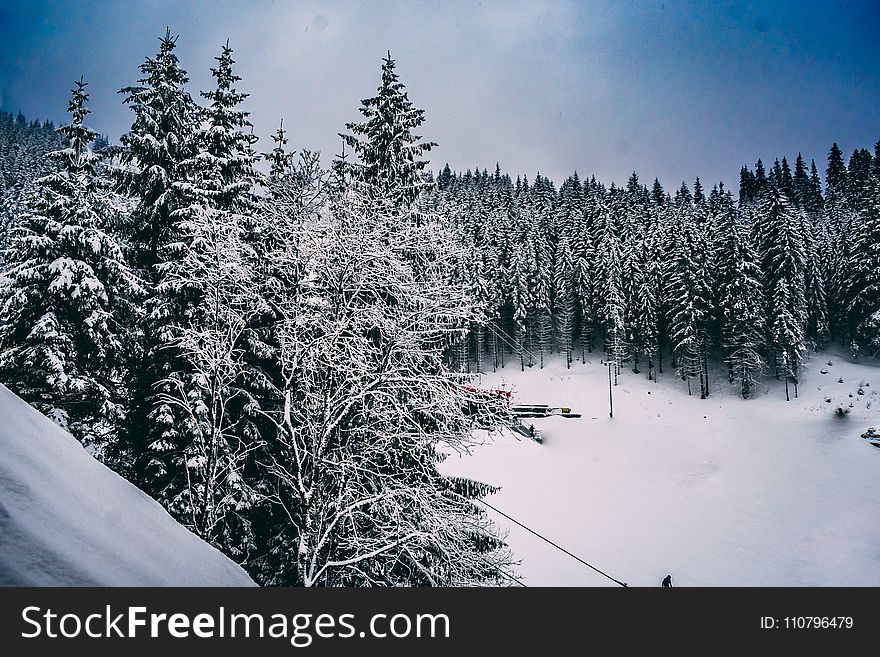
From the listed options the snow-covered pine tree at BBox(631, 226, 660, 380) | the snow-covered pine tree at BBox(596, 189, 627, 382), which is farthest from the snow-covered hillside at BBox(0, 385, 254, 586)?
the snow-covered pine tree at BBox(631, 226, 660, 380)

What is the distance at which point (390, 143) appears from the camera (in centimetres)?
1355

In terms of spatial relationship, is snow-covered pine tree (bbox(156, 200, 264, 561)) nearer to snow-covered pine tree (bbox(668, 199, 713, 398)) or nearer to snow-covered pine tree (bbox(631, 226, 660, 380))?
snow-covered pine tree (bbox(668, 199, 713, 398))

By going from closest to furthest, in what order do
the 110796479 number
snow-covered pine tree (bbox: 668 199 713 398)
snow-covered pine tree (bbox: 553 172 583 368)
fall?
the 110796479 number, snow-covered pine tree (bbox: 668 199 713 398), snow-covered pine tree (bbox: 553 172 583 368)

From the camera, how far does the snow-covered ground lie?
73.4ft

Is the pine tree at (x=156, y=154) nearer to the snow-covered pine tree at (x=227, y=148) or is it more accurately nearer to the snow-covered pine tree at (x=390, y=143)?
the snow-covered pine tree at (x=227, y=148)

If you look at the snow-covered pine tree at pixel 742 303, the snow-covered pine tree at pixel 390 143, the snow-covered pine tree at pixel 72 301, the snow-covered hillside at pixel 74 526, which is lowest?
the snow-covered hillside at pixel 74 526

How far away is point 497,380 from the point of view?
57750mm

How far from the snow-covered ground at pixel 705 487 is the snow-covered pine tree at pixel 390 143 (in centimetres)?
1706

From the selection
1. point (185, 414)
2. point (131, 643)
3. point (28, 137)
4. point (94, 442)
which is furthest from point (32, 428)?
point (28, 137)

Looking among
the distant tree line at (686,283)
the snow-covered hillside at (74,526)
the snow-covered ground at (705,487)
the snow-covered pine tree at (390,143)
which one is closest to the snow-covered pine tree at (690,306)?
the distant tree line at (686,283)

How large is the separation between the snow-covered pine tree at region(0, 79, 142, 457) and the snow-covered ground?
17.8 m

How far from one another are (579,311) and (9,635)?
206 ft

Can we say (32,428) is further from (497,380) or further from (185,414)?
(497,380)

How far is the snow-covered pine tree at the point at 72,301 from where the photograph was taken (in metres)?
12.5
